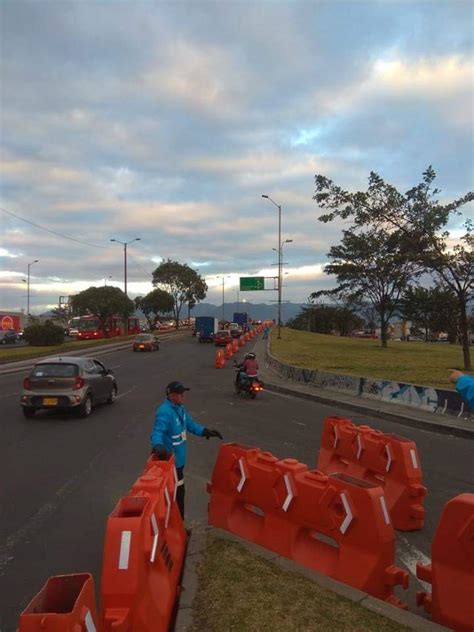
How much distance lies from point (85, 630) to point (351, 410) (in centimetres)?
1397

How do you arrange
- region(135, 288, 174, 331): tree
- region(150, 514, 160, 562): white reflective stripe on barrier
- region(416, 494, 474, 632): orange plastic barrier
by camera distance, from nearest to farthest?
region(150, 514, 160, 562): white reflective stripe on barrier < region(416, 494, 474, 632): orange plastic barrier < region(135, 288, 174, 331): tree

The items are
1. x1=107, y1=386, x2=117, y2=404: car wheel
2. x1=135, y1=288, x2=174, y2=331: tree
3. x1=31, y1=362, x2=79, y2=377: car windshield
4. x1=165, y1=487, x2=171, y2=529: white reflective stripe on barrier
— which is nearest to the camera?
x1=165, y1=487, x2=171, y2=529: white reflective stripe on barrier

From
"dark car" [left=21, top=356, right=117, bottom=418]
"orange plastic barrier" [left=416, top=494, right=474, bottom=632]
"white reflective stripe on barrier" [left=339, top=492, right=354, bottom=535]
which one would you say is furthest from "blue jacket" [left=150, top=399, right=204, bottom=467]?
"dark car" [left=21, top=356, right=117, bottom=418]

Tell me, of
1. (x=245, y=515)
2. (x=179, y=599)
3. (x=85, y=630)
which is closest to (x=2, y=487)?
(x=245, y=515)

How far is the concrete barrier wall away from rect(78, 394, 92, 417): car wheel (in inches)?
336

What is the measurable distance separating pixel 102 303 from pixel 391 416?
2091 inches

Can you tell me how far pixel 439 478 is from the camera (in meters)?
8.33

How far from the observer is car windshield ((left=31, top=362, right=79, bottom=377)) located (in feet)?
45.6

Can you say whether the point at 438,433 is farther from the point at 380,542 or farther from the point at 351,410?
the point at 380,542

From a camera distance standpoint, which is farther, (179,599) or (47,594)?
(179,599)

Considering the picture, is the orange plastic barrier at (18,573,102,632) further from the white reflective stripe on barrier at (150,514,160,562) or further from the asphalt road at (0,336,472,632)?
the asphalt road at (0,336,472,632)

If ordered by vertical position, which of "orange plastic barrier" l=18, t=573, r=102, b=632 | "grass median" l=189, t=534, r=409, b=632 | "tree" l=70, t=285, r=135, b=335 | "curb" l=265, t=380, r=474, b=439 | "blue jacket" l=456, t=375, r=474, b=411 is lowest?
"curb" l=265, t=380, r=474, b=439

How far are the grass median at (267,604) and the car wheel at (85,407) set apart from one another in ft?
31.5

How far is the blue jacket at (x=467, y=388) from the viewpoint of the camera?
14.9 feet
